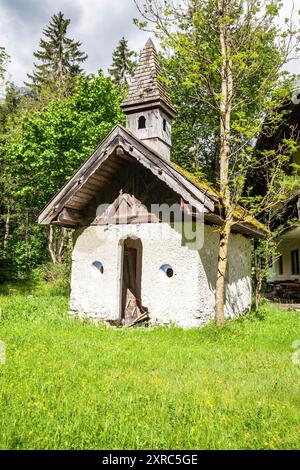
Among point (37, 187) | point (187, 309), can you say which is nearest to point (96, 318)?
point (187, 309)

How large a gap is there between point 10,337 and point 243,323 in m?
6.16

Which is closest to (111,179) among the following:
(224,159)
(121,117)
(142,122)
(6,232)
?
(142,122)

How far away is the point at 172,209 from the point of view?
961 centimetres

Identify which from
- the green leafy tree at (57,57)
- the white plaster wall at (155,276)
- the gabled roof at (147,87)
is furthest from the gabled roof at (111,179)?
the green leafy tree at (57,57)

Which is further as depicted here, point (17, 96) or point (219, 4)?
point (17, 96)

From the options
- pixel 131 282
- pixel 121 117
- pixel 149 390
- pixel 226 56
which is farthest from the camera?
pixel 121 117

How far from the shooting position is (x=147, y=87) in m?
11.5

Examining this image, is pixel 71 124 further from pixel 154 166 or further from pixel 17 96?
pixel 17 96

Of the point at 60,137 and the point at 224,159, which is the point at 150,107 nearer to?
the point at 224,159

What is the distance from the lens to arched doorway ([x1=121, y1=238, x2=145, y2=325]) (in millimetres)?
10953

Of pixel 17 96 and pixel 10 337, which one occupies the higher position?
pixel 17 96

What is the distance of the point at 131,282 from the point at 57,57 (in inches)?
969

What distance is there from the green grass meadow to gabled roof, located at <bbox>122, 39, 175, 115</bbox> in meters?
7.11

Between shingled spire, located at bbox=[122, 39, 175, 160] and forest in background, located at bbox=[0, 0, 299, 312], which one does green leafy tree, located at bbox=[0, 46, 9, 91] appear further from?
shingled spire, located at bbox=[122, 39, 175, 160]
